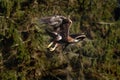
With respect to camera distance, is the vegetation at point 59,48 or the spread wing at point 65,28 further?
the vegetation at point 59,48

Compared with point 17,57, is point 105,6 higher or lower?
higher

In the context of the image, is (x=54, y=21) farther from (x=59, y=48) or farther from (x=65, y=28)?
(x=59, y=48)

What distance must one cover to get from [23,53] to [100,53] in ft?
4.31

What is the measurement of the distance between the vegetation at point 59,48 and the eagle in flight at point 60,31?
18 cm

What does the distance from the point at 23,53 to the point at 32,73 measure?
0.41 metres

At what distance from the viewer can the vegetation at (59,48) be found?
9422 millimetres

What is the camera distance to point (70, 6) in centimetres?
977

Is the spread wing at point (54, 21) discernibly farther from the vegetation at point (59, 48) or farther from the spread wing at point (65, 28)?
the vegetation at point (59, 48)

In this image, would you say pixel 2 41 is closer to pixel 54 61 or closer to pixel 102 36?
pixel 54 61

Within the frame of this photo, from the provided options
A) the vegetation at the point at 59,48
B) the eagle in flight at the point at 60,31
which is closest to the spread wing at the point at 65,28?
the eagle in flight at the point at 60,31

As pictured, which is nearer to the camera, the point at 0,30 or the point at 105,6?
the point at 0,30

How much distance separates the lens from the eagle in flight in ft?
28.3

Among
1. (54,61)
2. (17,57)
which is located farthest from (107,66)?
(17,57)

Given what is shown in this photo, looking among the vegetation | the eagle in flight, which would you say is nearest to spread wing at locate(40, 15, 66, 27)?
the eagle in flight
